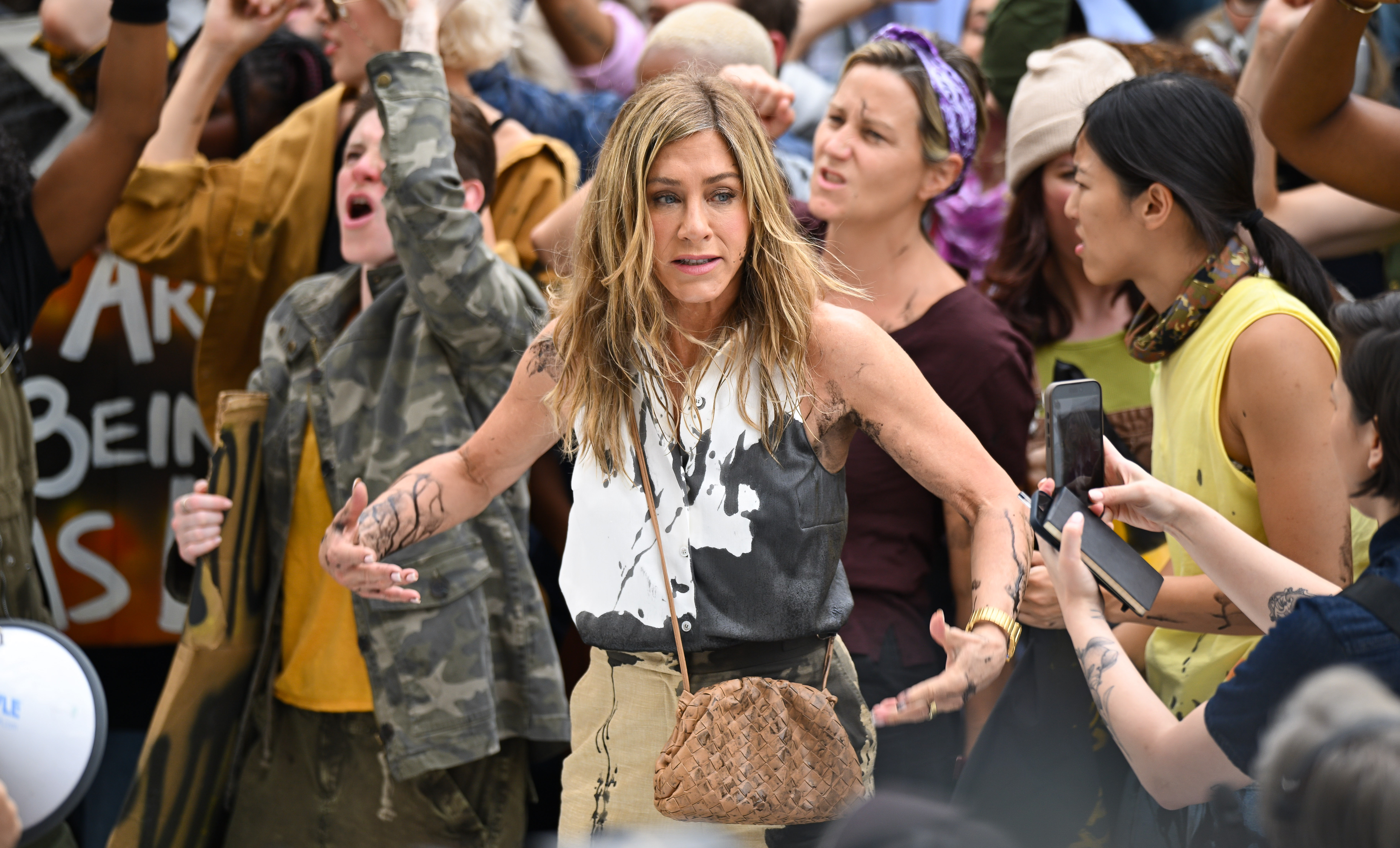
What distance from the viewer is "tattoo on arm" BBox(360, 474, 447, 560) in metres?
Result: 2.52

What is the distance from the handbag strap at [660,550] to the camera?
7.04 ft

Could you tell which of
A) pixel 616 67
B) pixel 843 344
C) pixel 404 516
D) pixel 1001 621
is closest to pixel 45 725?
pixel 404 516

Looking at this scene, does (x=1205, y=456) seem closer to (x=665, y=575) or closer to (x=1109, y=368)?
(x=1109, y=368)

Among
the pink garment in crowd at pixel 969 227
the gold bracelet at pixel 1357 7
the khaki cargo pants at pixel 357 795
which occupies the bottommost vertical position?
the khaki cargo pants at pixel 357 795

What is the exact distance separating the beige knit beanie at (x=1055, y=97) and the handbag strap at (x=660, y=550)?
1.84m

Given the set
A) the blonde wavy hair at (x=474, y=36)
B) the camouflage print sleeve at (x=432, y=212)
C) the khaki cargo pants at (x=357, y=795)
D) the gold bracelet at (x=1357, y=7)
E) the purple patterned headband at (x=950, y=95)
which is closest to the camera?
the gold bracelet at (x=1357, y=7)

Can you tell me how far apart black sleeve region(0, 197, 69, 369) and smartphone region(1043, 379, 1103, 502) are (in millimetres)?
2750

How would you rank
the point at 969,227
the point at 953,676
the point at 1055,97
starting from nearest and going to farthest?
the point at 953,676 → the point at 1055,97 → the point at 969,227

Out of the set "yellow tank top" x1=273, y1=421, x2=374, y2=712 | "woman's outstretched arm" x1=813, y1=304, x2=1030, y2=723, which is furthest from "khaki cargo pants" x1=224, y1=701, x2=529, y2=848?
"woman's outstretched arm" x1=813, y1=304, x2=1030, y2=723

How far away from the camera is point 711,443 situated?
2209mm

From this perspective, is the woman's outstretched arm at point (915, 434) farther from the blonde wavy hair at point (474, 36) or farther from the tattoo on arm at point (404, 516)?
the blonde wavy hair at point (474, 36)

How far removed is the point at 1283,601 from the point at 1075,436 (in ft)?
1.39

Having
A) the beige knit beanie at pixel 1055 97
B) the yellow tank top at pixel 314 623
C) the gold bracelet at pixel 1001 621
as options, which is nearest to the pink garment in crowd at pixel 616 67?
the beige knit beanie at pixel 1055 97

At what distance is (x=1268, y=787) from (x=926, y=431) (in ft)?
3.21
